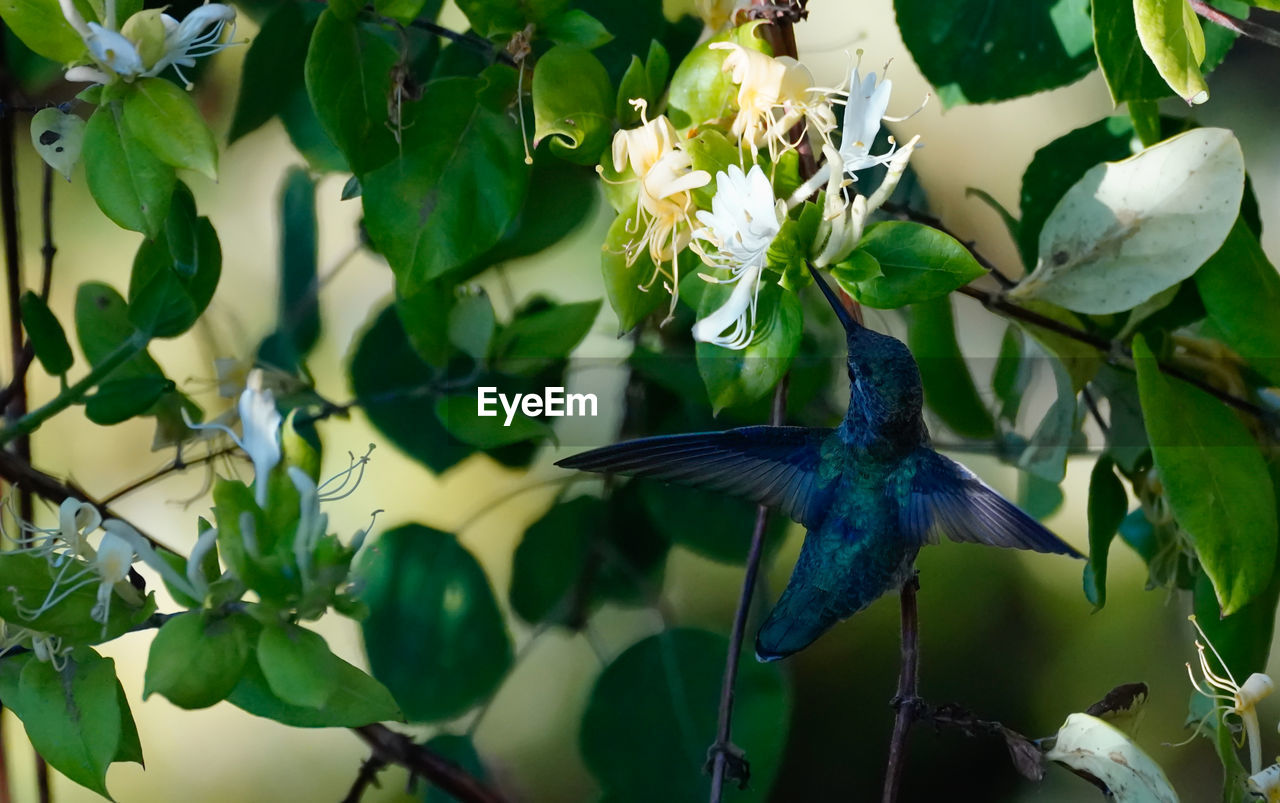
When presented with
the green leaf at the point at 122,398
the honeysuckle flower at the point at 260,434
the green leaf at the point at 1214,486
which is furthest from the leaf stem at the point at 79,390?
the green leaf at the point at 1214,486

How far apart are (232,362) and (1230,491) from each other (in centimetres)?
45

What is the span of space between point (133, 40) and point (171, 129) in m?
0.03

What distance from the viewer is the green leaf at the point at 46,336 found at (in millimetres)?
436

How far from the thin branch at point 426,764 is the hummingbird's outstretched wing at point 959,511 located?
0.94 ft

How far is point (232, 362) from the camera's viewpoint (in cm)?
50

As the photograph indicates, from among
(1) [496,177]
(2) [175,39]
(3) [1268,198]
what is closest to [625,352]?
(1) [496,177]

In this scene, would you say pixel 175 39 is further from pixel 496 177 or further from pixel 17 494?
pixel 17 494

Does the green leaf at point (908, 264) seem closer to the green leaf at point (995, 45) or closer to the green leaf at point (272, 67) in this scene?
the green leaf at point (995, 45)

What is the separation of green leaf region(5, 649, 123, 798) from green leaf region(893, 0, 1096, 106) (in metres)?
0.41

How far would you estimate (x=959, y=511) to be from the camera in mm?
345

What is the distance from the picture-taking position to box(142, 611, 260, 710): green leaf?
298 mm

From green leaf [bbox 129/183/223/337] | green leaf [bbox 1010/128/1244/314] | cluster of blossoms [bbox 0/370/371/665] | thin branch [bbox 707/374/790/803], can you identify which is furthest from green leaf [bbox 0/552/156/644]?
green leaf [bbox 1010/128/1244/314]

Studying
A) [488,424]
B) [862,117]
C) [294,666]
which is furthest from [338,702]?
[862,117]

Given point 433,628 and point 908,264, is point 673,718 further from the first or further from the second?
point 908,264
